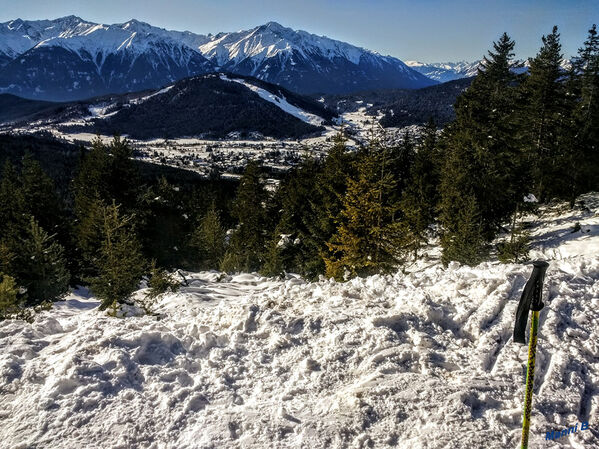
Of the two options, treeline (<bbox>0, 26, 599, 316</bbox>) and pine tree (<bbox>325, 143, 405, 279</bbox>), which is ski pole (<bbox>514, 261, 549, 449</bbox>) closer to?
treeline (<bbox>0, 26, 599, 316</bbox>)

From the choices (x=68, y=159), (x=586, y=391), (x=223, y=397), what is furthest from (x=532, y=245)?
(x=68, y=159)

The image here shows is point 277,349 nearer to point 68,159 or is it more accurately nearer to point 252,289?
point 252,289

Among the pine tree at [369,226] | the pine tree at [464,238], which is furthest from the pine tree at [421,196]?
the pine tree at [369,226]

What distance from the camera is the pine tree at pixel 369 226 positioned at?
770 inches

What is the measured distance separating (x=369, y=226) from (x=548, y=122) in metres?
21.2

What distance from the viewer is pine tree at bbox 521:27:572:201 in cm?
2886

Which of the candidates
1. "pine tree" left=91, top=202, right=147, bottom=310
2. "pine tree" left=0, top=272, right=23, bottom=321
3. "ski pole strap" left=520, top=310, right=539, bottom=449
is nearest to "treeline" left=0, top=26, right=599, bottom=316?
"pine tree" left=91, top=202, right=147, bottom=310

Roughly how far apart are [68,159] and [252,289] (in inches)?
6368

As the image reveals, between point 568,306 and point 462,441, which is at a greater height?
point 568,306

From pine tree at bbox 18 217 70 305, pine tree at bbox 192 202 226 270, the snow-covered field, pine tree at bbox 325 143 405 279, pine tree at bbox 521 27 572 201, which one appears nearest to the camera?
the snow-covered field

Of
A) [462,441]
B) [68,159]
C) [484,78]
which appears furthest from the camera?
[68,159]

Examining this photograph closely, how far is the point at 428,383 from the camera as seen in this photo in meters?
6.40

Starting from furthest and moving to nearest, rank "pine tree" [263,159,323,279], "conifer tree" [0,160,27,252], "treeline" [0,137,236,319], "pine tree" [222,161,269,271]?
"pine tree" [222,161,269,271] → "conifer tree" [0,160,27,252] → "pine tree" [263,159,323,279] → "treeline" [0,137,236,319]

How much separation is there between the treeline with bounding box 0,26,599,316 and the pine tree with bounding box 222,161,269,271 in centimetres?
11
